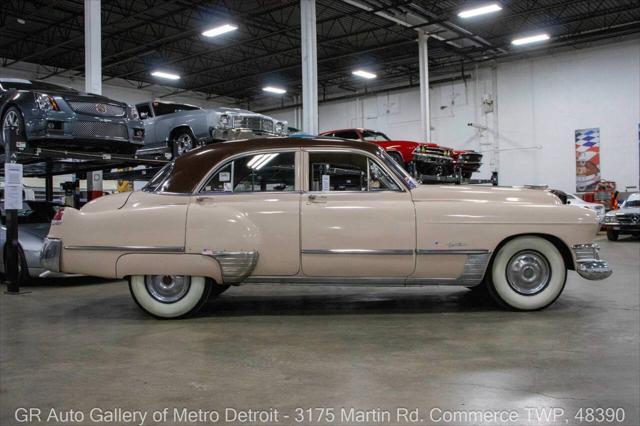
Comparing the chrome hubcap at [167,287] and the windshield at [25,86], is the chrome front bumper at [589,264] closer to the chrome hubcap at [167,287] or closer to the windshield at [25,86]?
the chrome hubcap at [167,287]

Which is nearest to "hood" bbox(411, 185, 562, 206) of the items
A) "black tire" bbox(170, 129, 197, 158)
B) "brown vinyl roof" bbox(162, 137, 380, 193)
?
"brown vinyl roof" bbox(162, 137, 380, 193)

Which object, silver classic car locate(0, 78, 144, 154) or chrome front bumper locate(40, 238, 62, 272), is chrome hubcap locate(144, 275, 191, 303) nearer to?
chrome front bumper locate(40, 238, 62, 272)

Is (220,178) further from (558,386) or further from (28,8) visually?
(28,8)

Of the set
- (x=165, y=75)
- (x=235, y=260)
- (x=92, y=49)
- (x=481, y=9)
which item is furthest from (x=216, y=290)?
(x=165, y=75)

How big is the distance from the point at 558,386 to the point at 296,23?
→ 18.7 m

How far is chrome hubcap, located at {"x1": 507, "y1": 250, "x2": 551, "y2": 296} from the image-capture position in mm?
4844

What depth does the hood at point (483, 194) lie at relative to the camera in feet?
15.8

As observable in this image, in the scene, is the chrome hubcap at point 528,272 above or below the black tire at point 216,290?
above

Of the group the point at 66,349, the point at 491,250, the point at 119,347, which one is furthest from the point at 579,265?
the point at 66,349

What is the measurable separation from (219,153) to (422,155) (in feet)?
26.2

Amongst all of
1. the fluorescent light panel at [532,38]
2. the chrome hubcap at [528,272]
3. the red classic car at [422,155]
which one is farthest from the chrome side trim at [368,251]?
the fluorescent light panel at [532,38]

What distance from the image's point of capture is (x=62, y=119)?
7250 millimetres

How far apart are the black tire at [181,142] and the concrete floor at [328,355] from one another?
475 cm

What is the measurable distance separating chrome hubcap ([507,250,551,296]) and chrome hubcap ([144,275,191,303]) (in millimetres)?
3049
